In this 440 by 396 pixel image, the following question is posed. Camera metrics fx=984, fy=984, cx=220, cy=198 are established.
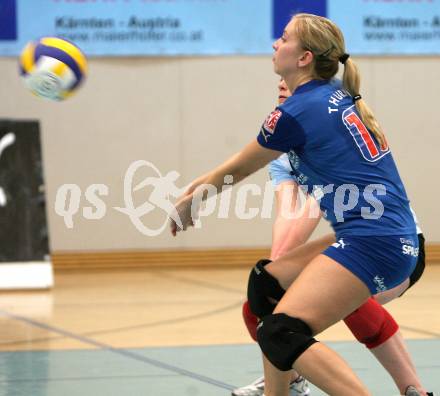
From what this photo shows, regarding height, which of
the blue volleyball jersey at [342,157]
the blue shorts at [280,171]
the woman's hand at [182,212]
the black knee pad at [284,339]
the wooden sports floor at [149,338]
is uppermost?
the blue volleyball jersey at [342,157]

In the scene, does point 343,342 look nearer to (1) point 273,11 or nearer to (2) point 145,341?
(2) point 145,341

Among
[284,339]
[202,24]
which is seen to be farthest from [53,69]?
[202,24]

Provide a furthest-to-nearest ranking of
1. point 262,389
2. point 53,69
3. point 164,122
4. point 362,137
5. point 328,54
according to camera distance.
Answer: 1. point 164,122
2. point 53,69
3. point 262,389
4. point 328,54
5. point 362,137

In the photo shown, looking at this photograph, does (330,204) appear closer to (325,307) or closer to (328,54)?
(325,307)

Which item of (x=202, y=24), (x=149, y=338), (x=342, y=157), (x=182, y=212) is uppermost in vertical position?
(x=202, y=24)

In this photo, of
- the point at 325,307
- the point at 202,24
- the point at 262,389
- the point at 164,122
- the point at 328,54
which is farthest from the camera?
the point at 164,122

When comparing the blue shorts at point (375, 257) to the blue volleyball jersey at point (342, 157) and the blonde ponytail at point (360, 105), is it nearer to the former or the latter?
the blue volleyball jersey at point (342, 157)

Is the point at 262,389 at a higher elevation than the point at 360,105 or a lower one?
lower

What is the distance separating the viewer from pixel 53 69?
5129 millimetres

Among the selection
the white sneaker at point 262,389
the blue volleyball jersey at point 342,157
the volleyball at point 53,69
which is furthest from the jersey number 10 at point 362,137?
the volleyball at point 53,69

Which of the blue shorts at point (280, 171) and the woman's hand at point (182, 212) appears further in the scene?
the blue shorts at point (280, 171)

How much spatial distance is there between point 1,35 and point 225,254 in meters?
2.97

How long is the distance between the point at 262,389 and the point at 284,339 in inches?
41.3

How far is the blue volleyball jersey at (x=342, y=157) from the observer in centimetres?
353
